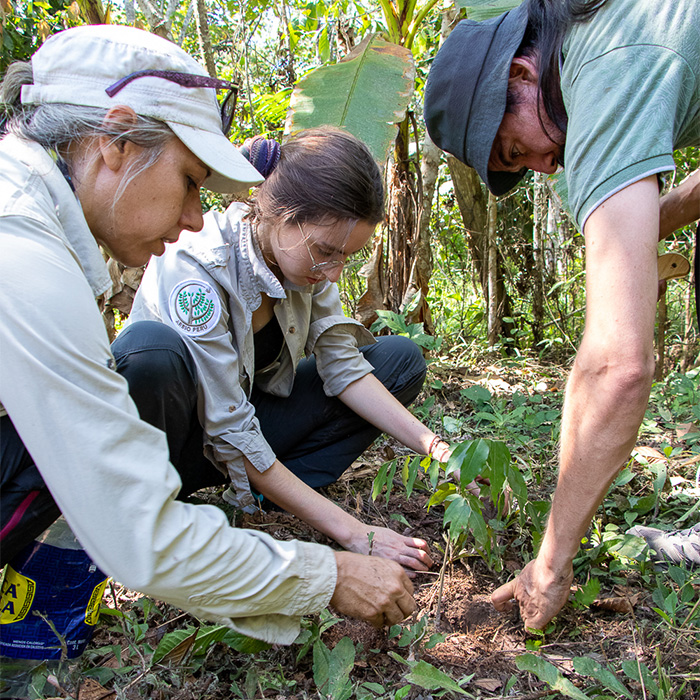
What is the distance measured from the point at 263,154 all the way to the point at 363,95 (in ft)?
3.92

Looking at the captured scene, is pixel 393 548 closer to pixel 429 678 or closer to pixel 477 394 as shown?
pixel 429 678

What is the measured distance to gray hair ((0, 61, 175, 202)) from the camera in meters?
1.13

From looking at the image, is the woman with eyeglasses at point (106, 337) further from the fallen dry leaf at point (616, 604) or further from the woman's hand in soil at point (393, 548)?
the fallen dry leaf at point (616, 604)

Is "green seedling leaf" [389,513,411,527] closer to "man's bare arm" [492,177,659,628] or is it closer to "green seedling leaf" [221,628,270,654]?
"green seedling leaf" [221,628,270,654]

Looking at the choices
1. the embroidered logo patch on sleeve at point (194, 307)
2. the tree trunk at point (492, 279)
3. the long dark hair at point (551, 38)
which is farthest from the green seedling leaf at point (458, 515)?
the tree trunk at point (492, 279)

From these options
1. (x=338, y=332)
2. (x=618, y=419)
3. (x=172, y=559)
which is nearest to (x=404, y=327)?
(x=338, y=332)

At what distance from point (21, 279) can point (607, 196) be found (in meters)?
0.94

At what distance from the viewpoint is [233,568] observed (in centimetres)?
102

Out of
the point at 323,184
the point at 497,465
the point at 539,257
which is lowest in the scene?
the point at 539,257

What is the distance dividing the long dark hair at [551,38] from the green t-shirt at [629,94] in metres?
0.07

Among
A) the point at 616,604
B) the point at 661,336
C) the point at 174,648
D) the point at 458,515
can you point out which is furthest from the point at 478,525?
the point at 661,336

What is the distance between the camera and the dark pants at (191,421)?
1.27m

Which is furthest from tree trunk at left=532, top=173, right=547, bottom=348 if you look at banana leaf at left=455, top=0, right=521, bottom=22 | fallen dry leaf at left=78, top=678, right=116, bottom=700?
fallen dry leaf at left=78, top=678, right=116, bottom=700

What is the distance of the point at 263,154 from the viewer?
1820mm
